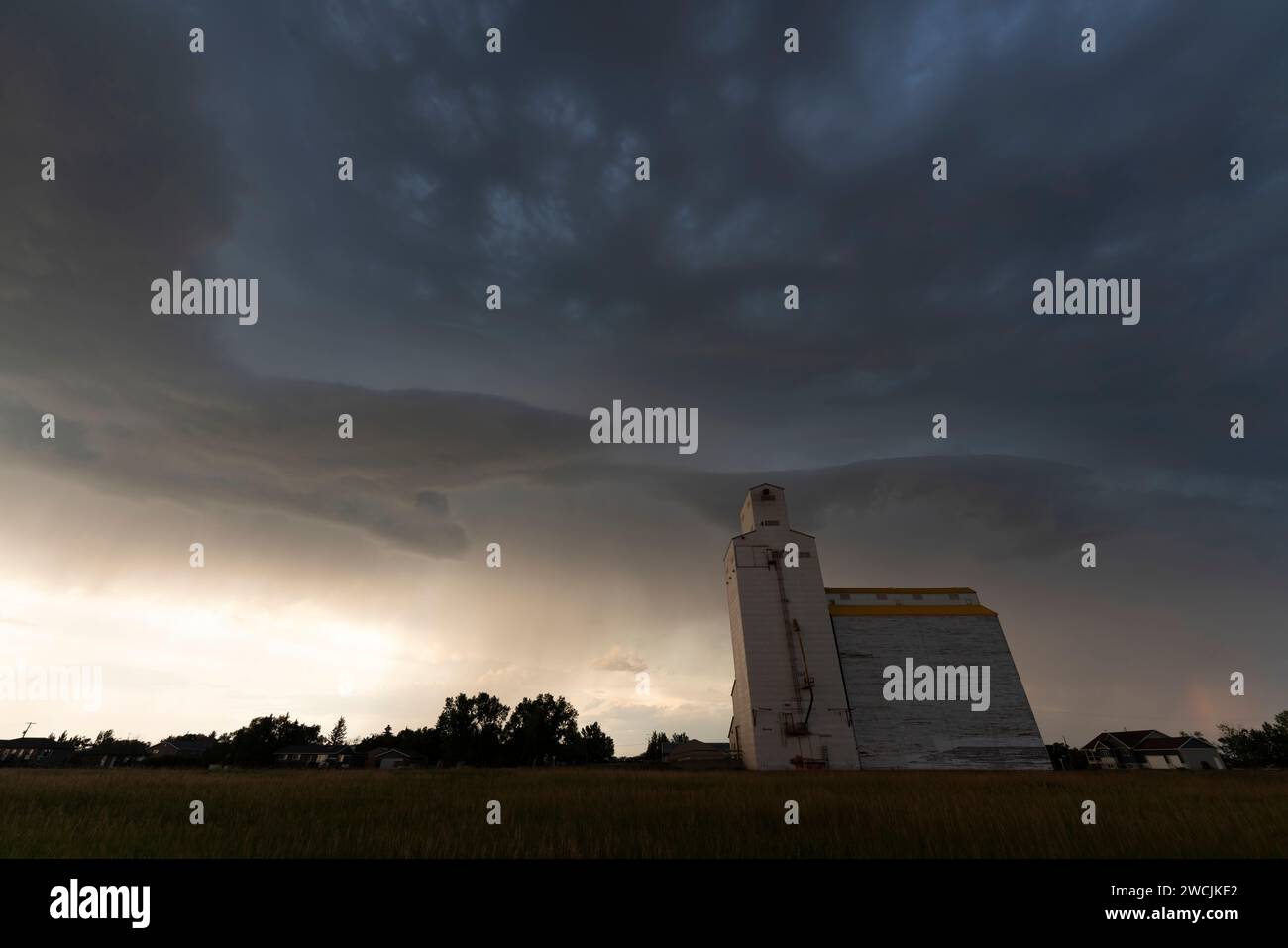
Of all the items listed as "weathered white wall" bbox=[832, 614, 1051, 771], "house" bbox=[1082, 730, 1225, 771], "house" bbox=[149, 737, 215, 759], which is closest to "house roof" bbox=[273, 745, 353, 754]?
"house" bbox=[149, 737, 215, 759]

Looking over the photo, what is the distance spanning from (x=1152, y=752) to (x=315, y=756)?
458 ft

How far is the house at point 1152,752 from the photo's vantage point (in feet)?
250

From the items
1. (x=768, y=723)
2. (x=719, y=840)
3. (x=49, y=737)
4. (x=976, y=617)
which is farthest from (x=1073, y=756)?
(x=49, y=737)

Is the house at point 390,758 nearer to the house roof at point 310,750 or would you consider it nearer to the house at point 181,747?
the house roof at point 310,750

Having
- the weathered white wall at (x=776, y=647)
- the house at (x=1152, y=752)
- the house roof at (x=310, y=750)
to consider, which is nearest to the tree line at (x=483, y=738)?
the house roof at (x=310, y=750)

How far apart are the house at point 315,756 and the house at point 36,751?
141 ft

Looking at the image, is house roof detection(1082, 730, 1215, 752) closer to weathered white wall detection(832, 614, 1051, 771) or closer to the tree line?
weathered white wall detection(832, 614, 1051, 771)

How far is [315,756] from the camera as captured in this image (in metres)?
109

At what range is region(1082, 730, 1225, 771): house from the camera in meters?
76.3

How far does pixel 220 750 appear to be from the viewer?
96562 mm

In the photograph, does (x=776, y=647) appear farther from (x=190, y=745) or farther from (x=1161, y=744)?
(x=190, y=745)
